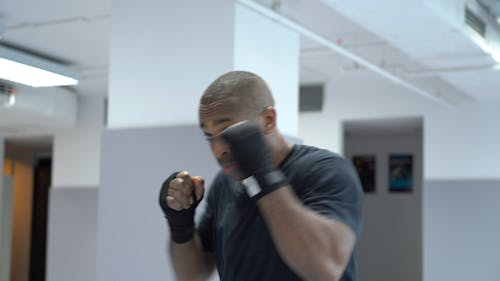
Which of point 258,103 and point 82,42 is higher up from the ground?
point 82,42

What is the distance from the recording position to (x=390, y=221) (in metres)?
11.1

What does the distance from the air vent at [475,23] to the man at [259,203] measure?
3.83m

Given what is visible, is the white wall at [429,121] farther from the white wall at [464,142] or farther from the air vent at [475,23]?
the air vent at [475,23]

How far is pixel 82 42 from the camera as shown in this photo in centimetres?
698

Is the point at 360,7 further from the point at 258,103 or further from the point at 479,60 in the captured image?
the point at 258,103

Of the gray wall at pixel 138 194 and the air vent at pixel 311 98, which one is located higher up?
the air vent at pixel 311 98

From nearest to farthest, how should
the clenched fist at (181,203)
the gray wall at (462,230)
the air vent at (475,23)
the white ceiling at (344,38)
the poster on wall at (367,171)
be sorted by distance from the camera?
the clenched fist at (181,203) < the white ceiling at (344,38) < the air vent at (475,23) < the gray wall at (462,230) < the poster on wall at (367,171)

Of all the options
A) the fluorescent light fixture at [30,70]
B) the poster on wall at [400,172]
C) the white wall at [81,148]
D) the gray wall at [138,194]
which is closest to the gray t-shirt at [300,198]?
the fluorescent light fixture at [30,70]

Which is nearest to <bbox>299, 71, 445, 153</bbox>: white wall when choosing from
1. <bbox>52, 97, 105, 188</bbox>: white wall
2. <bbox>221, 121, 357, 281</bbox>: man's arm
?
<bbox>52, 97, 105, 188</bbox>: white wall

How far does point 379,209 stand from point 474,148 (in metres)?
3.21

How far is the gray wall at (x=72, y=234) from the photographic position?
9531 mm

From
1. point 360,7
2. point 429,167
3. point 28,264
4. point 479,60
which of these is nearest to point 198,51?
point 360,7

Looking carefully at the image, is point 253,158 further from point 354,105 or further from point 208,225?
point 354,105

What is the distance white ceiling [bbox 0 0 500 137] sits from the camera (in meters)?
4.68
